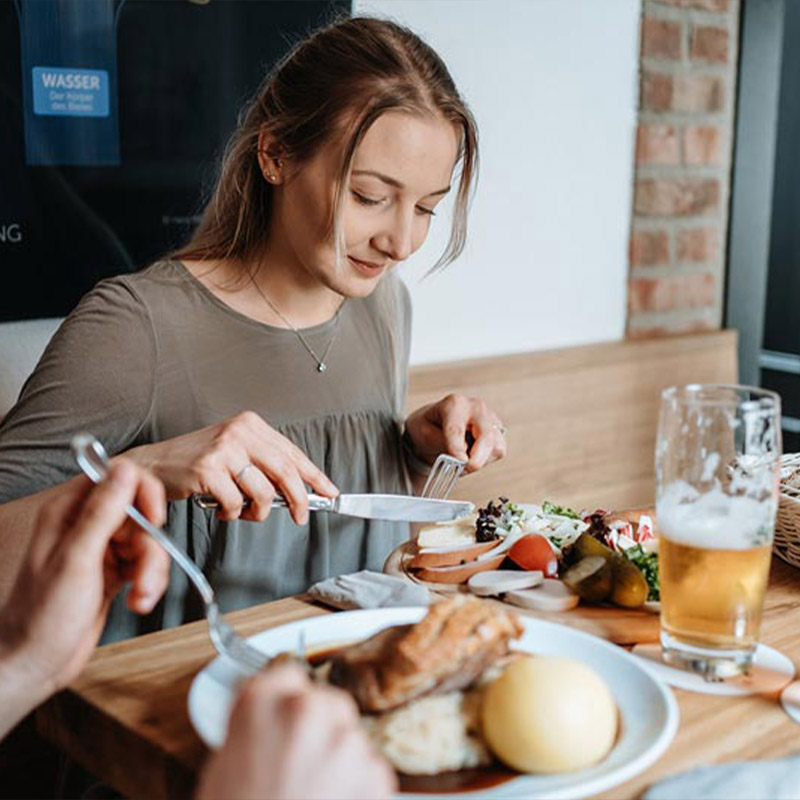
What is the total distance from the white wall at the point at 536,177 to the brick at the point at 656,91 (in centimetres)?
3

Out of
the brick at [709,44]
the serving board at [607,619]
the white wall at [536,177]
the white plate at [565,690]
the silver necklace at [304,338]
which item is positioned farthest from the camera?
the brick at [709,44]

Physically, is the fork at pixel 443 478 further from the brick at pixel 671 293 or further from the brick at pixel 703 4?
the brick at pixel 703 4

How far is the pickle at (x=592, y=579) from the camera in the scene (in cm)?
97

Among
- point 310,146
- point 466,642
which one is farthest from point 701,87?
point 466,642

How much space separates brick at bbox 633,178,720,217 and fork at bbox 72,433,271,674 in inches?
77.3

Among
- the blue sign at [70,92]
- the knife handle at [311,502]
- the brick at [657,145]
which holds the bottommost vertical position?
the knife handle at [311,502]

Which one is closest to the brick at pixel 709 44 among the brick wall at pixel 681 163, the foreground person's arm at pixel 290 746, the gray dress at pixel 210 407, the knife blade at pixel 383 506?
the brick wall at pixel 681 163

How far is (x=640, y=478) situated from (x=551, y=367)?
0.43m

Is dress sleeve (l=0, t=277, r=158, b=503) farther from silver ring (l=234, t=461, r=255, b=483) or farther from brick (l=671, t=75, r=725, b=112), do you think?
brick (l=671, t=75, r=725, b=112)

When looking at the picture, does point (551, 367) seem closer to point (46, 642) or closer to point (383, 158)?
point (383, 158)

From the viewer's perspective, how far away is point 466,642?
693 mm

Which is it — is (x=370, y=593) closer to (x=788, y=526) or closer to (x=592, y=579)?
(x=592, y=579)

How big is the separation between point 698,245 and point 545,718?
7.15ft

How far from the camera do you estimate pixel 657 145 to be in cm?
255
